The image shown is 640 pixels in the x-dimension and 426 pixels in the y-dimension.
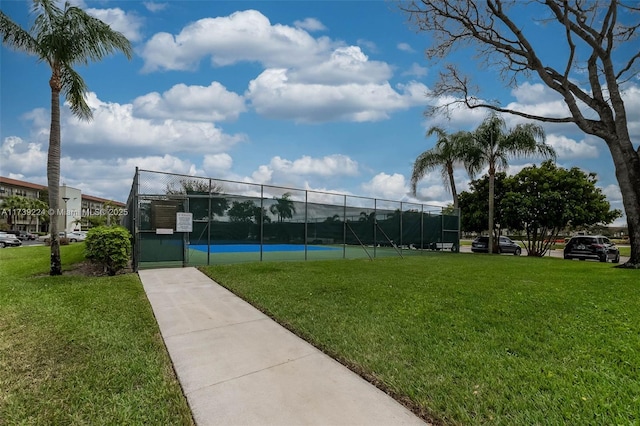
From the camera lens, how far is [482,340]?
3.76 metres

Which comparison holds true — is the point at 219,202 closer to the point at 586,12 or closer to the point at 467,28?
the point at 467,28

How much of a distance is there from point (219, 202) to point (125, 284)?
152 inches

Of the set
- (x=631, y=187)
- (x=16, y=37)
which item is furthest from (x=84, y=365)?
(x=631, y=187)

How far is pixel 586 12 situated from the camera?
39.6ft

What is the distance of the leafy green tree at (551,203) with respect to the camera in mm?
18469

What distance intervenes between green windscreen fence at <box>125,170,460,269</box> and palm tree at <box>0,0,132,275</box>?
1847 mm

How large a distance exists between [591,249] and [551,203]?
9.99 feet

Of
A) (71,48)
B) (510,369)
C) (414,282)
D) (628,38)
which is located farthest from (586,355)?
(628,38)

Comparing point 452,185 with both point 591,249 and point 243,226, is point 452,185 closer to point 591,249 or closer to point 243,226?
point 591,249

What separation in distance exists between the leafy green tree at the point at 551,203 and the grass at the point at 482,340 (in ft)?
42.9

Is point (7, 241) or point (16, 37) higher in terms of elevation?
point (16, 37)

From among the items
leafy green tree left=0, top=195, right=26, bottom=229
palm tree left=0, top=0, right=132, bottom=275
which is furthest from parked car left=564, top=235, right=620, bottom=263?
leafy green tree left=0, top=195, right=26, bottom=229

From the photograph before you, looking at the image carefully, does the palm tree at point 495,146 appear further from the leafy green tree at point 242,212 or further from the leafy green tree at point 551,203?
the leafy green tree at point 242,212

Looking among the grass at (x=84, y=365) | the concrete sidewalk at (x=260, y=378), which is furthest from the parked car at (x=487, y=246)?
the grass at (x=84, y=365)
